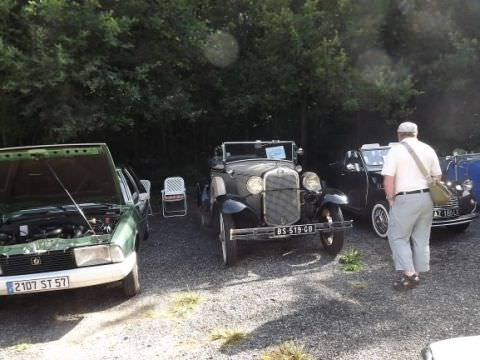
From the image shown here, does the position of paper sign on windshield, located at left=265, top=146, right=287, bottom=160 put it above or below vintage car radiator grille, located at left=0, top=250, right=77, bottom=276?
above

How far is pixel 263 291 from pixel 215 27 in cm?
844

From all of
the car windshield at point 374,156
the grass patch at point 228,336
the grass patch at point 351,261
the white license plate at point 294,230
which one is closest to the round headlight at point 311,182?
the white license plate at point 294,230

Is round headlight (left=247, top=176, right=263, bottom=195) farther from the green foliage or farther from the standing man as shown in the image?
the green foliage

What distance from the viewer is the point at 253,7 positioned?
10773 mm

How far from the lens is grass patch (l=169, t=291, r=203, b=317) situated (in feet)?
14.2

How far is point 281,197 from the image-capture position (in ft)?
19.6

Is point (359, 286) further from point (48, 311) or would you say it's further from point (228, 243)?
point (48, 311)

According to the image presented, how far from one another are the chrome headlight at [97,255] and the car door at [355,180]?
4644mm

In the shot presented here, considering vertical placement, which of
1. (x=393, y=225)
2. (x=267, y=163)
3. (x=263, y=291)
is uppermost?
(x=267, y=163)

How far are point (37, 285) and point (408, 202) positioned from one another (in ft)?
12.8

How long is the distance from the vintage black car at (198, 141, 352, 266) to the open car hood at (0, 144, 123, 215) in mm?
1586

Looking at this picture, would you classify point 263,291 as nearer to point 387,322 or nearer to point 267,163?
point 387,322

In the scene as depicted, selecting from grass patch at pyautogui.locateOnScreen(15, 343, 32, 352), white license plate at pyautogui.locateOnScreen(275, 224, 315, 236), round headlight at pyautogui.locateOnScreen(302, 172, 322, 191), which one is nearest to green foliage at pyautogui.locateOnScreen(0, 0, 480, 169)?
round headlight at pyautogui.locateOnScreen(302, 172, 322, 191)

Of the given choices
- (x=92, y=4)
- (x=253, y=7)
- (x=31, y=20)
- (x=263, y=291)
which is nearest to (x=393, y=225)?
(x=263, y=291)
